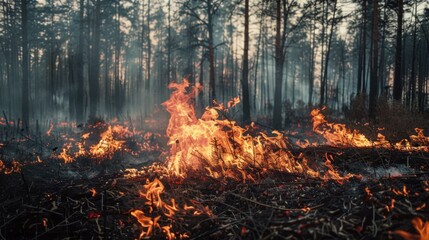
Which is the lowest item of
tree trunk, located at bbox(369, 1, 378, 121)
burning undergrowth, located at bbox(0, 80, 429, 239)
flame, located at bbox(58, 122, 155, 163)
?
flame, located at bbox(58, 122, 155, 163)

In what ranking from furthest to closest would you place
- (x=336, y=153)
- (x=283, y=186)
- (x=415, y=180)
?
(x=336, y=153)
(x=283, y=186)
(x=415, y=180)

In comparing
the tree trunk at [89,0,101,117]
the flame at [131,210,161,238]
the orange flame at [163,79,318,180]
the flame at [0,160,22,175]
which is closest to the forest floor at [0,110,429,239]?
the flame at [131,210,161,238]

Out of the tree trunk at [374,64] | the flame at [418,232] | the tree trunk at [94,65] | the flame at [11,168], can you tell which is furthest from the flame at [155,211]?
the tree trunk at [94,65]

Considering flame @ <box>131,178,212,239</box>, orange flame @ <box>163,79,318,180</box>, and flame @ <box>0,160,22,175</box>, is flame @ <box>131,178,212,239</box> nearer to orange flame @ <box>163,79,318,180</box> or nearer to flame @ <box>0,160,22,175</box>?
orange flame @ <box>163,79,318,180</box>

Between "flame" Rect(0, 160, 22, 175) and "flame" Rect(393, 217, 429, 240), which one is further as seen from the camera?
"flame" Rect(0, 160, 22, 175)

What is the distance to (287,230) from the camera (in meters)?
3.43

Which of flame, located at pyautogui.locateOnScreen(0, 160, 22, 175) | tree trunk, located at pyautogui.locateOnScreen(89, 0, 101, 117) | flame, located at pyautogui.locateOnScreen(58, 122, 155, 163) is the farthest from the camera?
tree trunk, located at pyautogui.locateOnScreen(89, 0, 101, 117)

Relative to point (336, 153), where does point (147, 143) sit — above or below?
below

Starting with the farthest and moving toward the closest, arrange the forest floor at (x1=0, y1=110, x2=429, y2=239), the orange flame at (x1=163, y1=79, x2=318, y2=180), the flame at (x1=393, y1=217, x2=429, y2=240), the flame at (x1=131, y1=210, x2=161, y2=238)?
the orange flame at (x1=163, y1=79, x2=318, y2=180) < the flame at (x1=131, y1=210, x2=161, y2=238) < the forest floor at (x1=0, y1=110, x2=429, y2=239) < the flame at (x1=393, y1=217, x2=429, y2=240)

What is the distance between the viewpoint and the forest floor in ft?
11.4

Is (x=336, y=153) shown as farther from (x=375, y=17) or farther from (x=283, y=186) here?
(x=375, y=17)

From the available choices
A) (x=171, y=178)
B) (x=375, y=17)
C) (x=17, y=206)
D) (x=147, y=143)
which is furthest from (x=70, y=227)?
(x=375, y=17)

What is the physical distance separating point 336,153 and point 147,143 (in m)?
10.4

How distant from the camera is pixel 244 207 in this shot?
4605 millimetres
